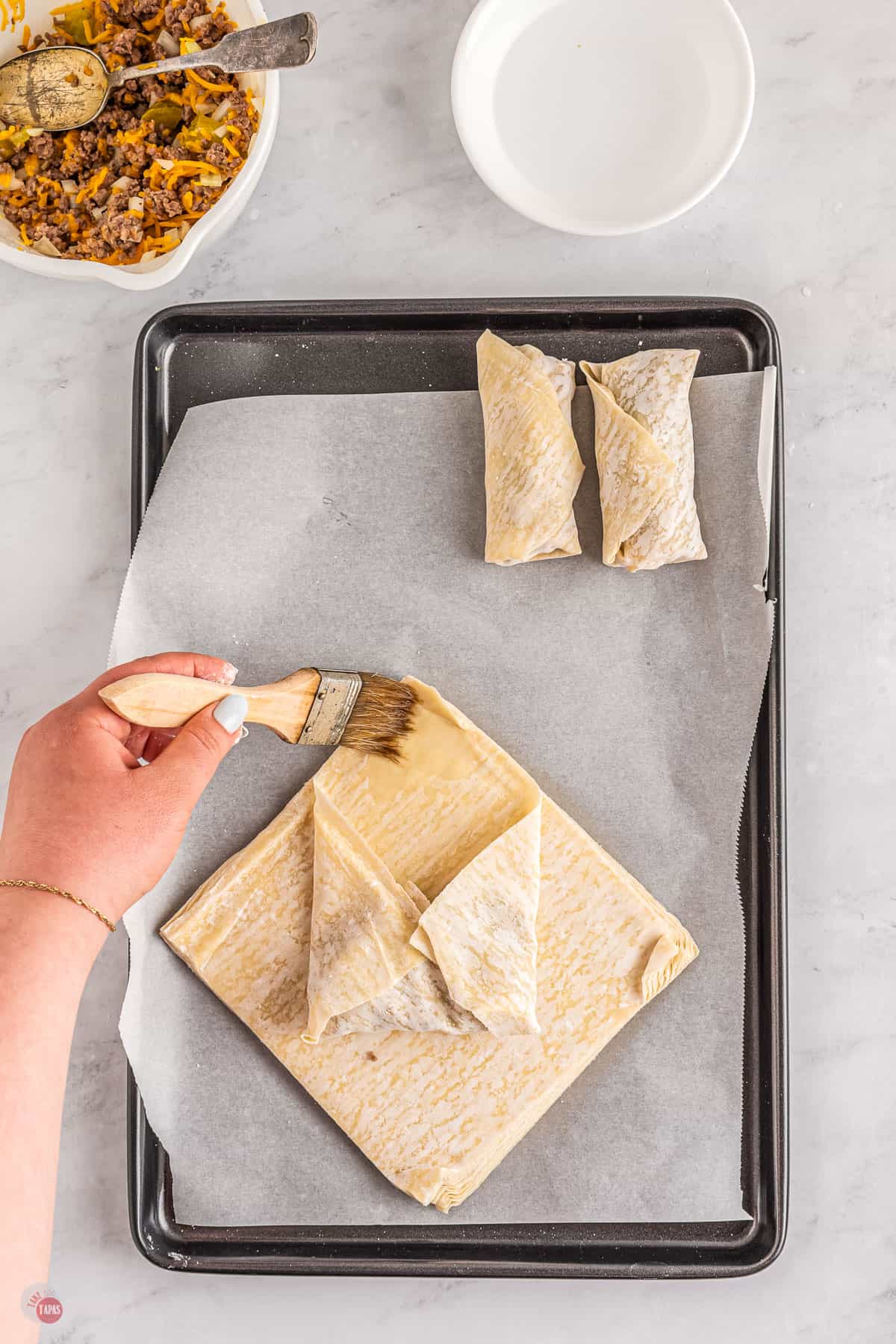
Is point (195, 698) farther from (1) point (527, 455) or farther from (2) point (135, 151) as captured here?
(2) point (135, 151)

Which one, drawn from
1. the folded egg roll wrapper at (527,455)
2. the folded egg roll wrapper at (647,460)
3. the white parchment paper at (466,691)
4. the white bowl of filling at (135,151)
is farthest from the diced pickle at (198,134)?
the folded egg roll wrapper at (647,460)

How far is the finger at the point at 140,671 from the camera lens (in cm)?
114

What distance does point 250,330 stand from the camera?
4.65 feet

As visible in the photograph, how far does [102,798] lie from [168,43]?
39.7 inches

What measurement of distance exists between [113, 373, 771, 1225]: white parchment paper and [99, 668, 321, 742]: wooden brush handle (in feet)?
0.39

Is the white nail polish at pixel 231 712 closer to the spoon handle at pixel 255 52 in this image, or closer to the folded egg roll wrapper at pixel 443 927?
the folded egg roll wrapper at pixel 443 927

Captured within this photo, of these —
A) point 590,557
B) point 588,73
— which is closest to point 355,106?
point 588,73

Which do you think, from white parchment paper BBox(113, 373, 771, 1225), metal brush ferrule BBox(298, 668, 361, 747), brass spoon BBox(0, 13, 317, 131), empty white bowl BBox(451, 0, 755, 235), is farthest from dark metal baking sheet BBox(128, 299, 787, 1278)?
metal brush ferrule BBox(298, 668, 361, 747)

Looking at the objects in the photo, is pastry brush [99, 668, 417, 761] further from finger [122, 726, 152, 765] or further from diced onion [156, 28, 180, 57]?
diced onion [156, 28, 180, 57]

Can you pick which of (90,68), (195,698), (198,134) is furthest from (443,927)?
(90,68)

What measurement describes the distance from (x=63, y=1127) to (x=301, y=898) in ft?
1.72

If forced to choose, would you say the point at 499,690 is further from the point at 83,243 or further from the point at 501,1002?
the point at 83,243

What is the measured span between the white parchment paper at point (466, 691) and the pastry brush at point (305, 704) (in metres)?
0.07

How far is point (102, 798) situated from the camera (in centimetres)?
110
